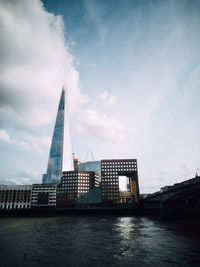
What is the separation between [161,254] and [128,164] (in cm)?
13818

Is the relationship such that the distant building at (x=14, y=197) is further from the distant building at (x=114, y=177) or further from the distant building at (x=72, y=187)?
the distant building at (x=114, y=177)

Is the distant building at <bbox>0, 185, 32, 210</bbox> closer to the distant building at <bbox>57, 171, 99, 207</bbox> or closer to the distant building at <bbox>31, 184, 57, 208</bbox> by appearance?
the distant building at <bbox>31, 184, 57, 208</bbox>

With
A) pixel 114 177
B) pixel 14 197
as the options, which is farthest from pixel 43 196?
pixel 114 177

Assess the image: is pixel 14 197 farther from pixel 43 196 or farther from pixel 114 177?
pixel 114 177

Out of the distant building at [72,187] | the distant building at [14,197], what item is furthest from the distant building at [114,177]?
the distant building at [14,197]

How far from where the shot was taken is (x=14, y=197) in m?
140

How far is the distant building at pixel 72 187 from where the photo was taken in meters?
160

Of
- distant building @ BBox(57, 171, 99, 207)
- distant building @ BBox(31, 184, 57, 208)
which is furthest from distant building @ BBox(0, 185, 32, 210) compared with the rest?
distant building @ BBox(57, 171, 99, 207)

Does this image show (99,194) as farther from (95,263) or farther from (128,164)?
(95,263)

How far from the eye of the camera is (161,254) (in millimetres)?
15531

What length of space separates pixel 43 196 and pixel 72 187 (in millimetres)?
27604

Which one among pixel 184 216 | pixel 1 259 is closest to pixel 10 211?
pixel 184 216

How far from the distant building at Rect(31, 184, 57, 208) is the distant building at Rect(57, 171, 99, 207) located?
1374 centimetres

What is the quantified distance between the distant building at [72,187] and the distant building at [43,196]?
541 inches
